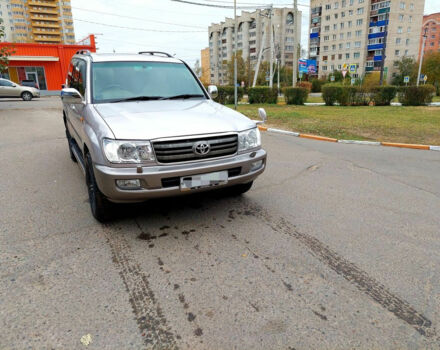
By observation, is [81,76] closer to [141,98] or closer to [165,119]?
[141,98]

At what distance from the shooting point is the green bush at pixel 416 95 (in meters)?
19.8

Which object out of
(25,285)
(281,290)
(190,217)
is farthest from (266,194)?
(25,285)

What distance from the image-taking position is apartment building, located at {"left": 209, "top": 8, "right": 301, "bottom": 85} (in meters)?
100

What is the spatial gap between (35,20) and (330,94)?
12116cm

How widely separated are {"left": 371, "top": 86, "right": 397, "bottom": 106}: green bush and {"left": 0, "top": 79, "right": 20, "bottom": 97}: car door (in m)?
24.9

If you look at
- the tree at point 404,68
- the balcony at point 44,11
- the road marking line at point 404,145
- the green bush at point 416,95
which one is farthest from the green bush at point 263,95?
the balcony at point 44,11

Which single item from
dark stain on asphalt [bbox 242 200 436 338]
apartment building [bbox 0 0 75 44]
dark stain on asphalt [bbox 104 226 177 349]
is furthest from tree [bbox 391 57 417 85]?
apartment building [bbox 0 0 75 44]

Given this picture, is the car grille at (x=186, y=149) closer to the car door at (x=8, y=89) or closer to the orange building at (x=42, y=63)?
the car door at (x=8, y=89)

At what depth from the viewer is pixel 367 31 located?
79.4 meters

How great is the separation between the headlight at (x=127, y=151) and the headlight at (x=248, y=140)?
3.27 ft

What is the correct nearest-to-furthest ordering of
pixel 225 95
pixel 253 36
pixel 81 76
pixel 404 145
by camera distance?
pixel 81 76, pixel 404 145, pixel 225 95, pixel 253 36

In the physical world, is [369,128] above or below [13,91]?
below

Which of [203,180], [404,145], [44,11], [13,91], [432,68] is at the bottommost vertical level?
[404,145]

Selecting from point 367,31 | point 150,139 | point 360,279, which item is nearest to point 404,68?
point 367,31
